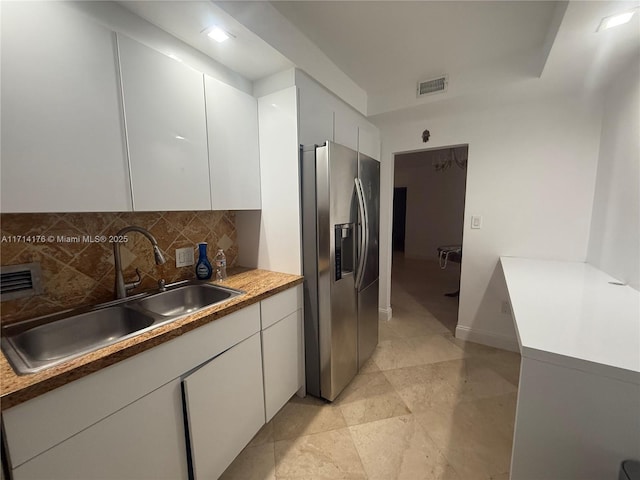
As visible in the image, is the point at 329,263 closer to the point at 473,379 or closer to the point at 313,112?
the point at 313,112

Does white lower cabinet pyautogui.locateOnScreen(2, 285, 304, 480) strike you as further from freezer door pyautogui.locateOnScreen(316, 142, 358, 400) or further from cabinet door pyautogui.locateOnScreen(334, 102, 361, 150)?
cabinet door pyautogui.locateOnScreen(334, 102, 361, 150)

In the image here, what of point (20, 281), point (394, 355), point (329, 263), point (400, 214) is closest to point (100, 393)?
point (20, 281)

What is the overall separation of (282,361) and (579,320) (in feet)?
4.83

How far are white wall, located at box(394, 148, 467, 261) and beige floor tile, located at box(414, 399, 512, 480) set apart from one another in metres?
5.02

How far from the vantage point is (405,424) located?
163 centimetres

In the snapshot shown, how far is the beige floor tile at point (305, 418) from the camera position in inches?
62.7

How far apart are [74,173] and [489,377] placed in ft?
9.40

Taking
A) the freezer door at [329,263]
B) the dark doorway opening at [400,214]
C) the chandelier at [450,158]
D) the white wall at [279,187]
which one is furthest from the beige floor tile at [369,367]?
the dark doorway opening at [400,214]

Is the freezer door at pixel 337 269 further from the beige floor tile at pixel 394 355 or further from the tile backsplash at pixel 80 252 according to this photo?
the tile backsplash at pixel 80 252

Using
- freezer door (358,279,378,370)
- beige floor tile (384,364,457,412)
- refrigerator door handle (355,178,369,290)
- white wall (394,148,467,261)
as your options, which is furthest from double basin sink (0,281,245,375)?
white wall (394,148,467,261)

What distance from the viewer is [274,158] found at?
5.61 feet

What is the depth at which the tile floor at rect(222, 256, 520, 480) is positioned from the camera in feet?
4.47

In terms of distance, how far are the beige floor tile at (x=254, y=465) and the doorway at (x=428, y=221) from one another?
115 inches

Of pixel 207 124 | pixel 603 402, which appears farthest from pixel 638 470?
pixel 207 124
